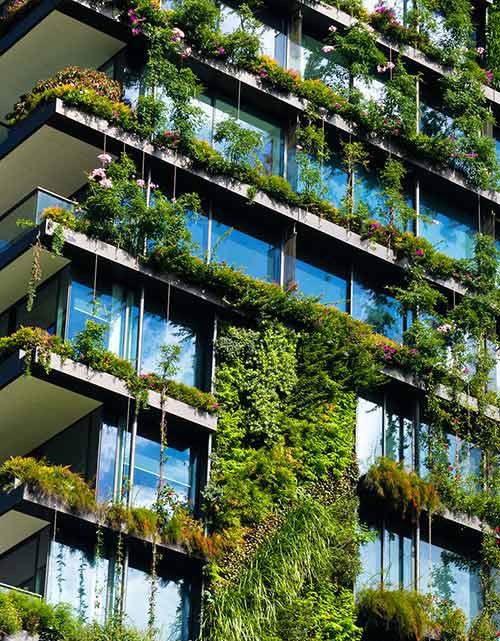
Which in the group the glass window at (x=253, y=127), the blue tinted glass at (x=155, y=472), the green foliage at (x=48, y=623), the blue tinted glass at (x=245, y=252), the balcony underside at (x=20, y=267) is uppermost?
the glass window at (x=253, y=127)

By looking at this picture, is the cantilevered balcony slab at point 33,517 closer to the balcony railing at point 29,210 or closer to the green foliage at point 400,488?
the green foliage at point 400,488

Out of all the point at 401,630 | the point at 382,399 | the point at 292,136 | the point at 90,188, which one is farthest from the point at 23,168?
the point at 401,630

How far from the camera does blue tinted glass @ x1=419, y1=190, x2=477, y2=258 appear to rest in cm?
4800

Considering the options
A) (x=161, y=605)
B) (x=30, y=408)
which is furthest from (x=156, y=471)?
(x=30, y=408)

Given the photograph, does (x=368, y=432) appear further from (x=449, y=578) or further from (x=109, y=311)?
(x=109, y=311)

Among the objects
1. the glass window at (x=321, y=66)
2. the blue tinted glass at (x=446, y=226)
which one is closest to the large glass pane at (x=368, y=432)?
the blue tinted glass at (x=446, y=226)

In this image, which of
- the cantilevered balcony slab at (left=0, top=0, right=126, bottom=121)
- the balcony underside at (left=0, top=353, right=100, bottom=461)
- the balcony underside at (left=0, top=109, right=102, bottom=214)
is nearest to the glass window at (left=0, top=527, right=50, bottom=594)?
the balcony underside at (left=0, top=353, right=100, bottom=461)

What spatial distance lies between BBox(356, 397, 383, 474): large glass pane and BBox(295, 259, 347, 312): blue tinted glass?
7.22 feet

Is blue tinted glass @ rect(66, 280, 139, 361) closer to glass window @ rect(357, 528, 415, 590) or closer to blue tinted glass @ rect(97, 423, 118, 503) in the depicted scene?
blue tinted glass @ rect(97, 423, 118, 503)

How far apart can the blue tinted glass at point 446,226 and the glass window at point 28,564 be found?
41.4 ft

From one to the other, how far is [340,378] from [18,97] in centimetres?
944

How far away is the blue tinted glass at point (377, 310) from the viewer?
1800 inches

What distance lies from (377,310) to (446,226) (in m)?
3.52

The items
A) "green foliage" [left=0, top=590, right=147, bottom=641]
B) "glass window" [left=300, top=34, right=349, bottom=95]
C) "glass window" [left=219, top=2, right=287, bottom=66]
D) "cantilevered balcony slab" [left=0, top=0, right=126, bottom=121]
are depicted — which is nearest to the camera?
"green foliage" [left=0, top=590, right=147, bottom=641]
